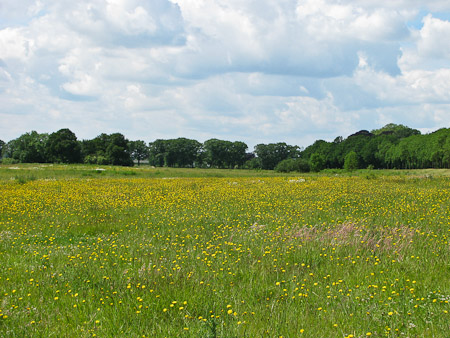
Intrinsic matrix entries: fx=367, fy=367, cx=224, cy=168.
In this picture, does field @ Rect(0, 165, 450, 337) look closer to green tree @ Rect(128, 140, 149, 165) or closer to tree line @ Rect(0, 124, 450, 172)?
tree line @ Rect(0, 124, 450, 172)

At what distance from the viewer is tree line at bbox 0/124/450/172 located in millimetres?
108500

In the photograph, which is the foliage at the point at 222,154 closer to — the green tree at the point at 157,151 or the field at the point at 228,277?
the green tree at the point at 157,151

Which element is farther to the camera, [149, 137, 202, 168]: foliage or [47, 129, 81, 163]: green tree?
[149, 137, 202, 168]: foliage

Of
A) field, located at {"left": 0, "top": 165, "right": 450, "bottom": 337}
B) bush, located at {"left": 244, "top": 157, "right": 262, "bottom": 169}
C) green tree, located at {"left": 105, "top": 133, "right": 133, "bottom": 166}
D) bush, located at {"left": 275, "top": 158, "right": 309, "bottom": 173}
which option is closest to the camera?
field, located at {"left": 0, "top": 165, "right": 450, "bottom": 337}

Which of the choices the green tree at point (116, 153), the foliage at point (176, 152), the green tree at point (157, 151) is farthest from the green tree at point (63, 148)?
the green tree at point (157, 151)

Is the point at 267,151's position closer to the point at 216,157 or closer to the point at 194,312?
the point at 216,157

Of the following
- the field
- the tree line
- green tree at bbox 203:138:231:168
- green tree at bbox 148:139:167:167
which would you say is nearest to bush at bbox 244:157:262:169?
the tree line

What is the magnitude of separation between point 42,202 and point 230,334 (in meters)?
15.8

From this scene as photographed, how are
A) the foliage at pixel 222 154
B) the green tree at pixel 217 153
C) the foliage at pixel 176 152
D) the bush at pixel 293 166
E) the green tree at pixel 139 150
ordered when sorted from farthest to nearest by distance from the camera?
1. the green tree at pixel 139 150
2. the foliage at pixel 222 154
3. the green tree at pixel 217 153
4. the foliage at pixel 176 152
5. the bush at pixel 293 166

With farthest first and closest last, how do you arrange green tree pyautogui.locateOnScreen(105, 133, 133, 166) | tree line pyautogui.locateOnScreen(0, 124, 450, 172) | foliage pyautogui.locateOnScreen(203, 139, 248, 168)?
foliage pyautogui.locateOnScreen(203, 139, 248, 168) < green tree pyautogui.locateOnScreen(105, 133, 133, 166) < tree line pyautogui.locateOnScreen(0, 124, 450, 172)

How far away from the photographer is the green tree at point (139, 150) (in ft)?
574

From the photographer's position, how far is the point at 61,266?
787 centimetres

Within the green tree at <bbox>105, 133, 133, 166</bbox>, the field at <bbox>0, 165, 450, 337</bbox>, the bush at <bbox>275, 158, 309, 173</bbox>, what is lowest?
the field at <bbox>0, 165, 450, 337</bbox>

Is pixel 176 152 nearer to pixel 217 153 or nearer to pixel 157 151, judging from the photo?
pixel 157 151
